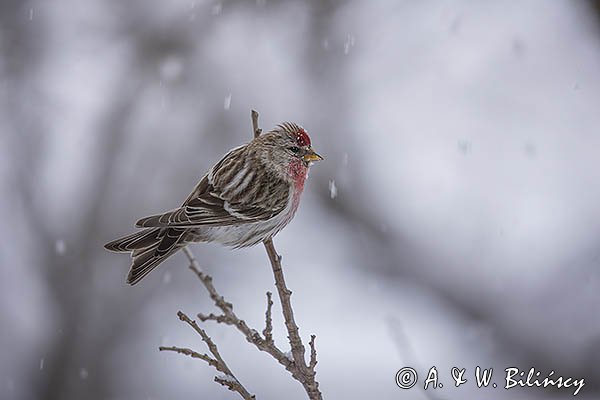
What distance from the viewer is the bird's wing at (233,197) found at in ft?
10.5

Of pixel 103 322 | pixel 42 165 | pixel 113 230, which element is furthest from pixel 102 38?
pixel 103 322

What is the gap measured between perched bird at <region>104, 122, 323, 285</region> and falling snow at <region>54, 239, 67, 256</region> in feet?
12.3

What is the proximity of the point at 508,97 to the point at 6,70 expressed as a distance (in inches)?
196

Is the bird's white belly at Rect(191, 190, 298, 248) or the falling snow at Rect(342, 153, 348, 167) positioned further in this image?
the falling snow at Rect(342, 153, 348, 167)

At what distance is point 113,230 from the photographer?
695cm

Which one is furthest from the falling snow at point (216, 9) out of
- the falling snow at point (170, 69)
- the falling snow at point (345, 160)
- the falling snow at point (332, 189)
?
the falling snow at point (332, 189)

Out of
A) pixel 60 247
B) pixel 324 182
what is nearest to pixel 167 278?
pixel 60 247

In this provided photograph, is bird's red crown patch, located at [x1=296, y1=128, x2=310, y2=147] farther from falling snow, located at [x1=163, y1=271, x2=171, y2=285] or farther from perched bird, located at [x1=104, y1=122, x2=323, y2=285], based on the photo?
falling snow, located at [x1=163, y1=271, x2=171, y2=285]

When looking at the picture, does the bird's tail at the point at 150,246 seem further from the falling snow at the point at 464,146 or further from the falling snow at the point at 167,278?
the falling snow at the point at 464,146

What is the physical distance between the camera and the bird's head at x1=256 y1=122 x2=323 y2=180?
3.53 meters

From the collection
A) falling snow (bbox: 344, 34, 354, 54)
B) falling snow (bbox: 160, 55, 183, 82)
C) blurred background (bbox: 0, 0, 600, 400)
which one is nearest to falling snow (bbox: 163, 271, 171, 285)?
blurred background (bbox: 0, 0, 600, 400)

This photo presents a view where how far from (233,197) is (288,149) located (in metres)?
0.35

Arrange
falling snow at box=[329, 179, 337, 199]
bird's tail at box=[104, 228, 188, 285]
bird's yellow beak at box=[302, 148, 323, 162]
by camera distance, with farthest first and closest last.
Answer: falling snow at box=[329, 179, 337, 199] → bird's yellow beak at box=[302, 148, 323, 162] → bird's tail at box=[104, 228, 188, 285]

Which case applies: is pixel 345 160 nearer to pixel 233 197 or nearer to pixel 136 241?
pixel 233 197
